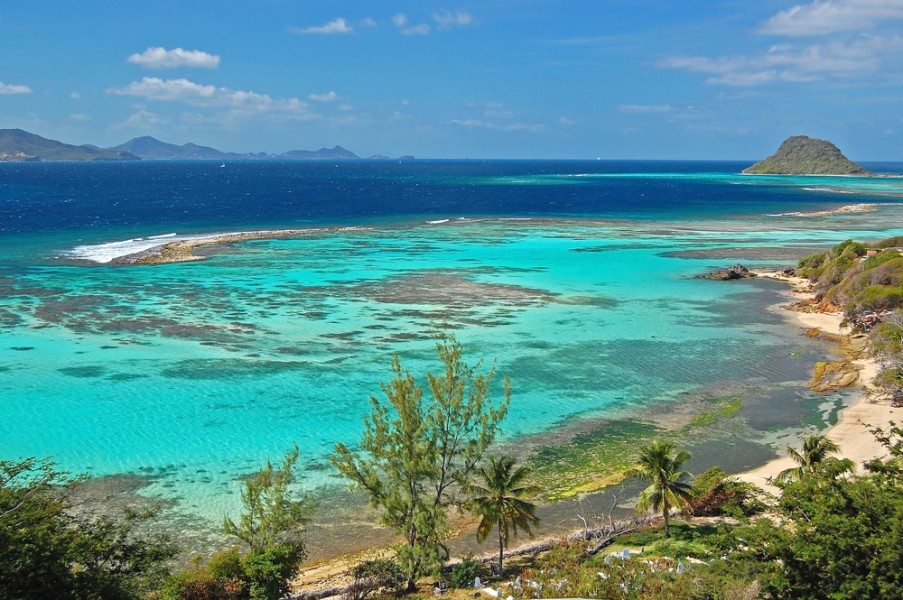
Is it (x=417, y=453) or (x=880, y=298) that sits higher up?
(x=880, y=298)

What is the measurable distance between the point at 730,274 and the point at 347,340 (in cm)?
4192

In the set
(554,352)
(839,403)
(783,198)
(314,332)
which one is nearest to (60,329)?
(314,332)

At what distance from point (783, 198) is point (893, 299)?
134 meters

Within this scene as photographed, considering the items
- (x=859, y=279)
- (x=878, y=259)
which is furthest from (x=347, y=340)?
(x=878, y=259)

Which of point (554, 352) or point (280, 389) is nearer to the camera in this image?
point (280, 389)

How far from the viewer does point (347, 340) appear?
47.6 m

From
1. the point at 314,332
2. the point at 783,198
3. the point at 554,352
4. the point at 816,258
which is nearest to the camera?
the point at 554,352

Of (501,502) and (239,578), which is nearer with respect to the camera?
(239,578)

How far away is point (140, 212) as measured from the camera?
128875 mm

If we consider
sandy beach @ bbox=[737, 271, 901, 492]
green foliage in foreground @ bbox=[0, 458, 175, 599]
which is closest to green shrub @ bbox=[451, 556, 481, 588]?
green foliage in foreground @ bbox=[0, 458, 175, 599]

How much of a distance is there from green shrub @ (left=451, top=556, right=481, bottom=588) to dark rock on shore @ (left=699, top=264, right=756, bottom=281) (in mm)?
55495

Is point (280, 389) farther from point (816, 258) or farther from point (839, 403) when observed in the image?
point (816, 258)

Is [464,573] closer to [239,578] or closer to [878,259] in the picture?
[239,578]

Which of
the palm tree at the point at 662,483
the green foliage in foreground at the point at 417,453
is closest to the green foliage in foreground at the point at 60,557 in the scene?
the green foliage in foreground at the point at 417,453
